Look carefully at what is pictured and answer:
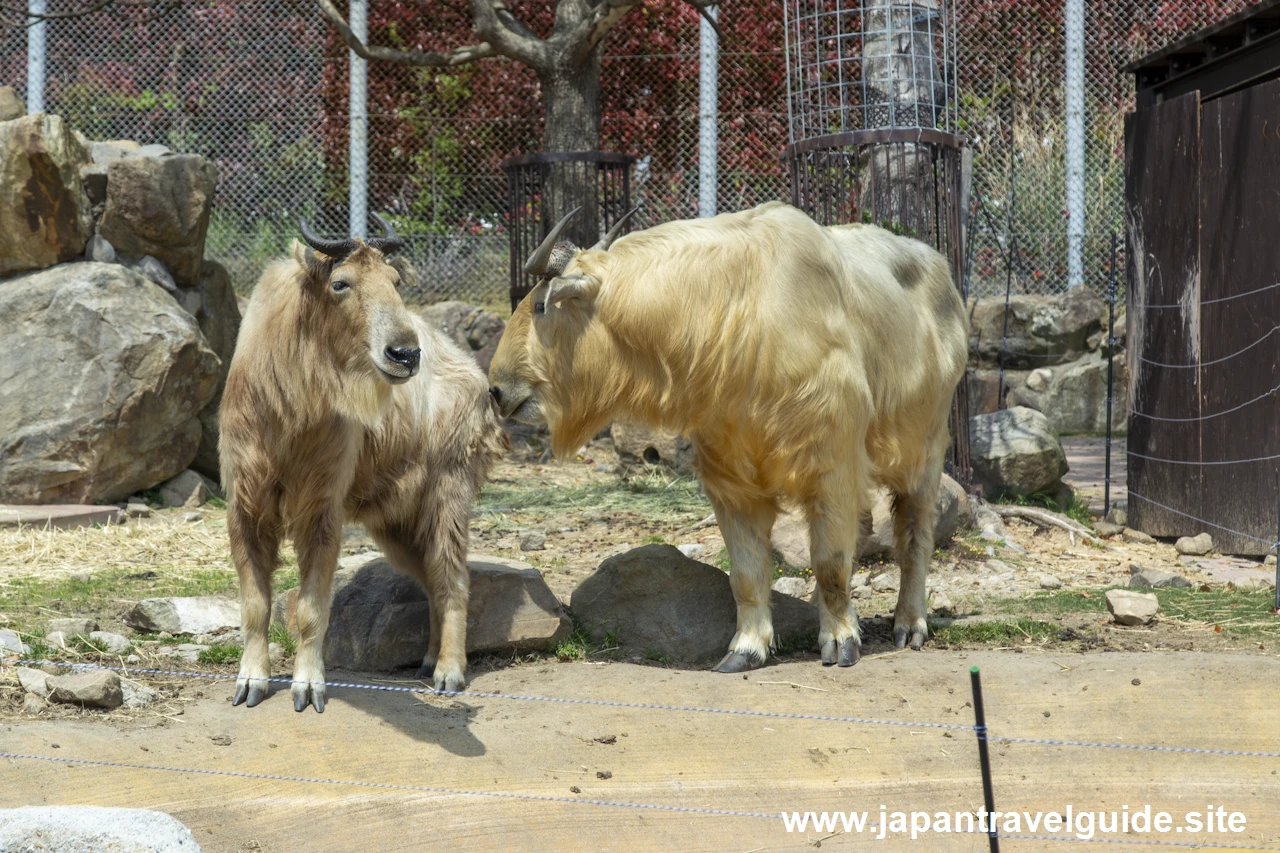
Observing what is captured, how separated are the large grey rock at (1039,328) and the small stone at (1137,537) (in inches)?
185

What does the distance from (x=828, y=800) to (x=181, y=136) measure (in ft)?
36.7

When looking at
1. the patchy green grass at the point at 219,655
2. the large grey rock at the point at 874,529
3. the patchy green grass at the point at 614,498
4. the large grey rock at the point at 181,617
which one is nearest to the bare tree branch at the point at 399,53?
the patchy green grass at the point at 614,498

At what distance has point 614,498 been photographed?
31.3 feet

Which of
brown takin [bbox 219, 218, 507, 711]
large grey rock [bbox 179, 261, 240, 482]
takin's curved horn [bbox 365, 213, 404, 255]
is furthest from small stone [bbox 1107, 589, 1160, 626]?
large grey rock [bbox 179, 261, 240, 482]

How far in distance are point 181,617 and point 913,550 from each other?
3270mm

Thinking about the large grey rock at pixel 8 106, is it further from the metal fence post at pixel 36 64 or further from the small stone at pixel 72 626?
the small stone at pixel 72 626

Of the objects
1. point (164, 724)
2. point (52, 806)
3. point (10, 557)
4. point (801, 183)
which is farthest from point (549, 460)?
point (52, 806)

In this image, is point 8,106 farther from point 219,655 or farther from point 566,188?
point 219,655

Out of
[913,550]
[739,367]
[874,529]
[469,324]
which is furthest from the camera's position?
[469,324]

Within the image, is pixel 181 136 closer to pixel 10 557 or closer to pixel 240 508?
pixel 10 557

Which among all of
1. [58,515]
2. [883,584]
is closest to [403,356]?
[883,584]

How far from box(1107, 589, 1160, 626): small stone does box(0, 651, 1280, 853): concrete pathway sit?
79 centimetres

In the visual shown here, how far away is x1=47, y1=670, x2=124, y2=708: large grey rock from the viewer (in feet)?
14.6

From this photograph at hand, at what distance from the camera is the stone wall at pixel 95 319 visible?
8.63 metres
